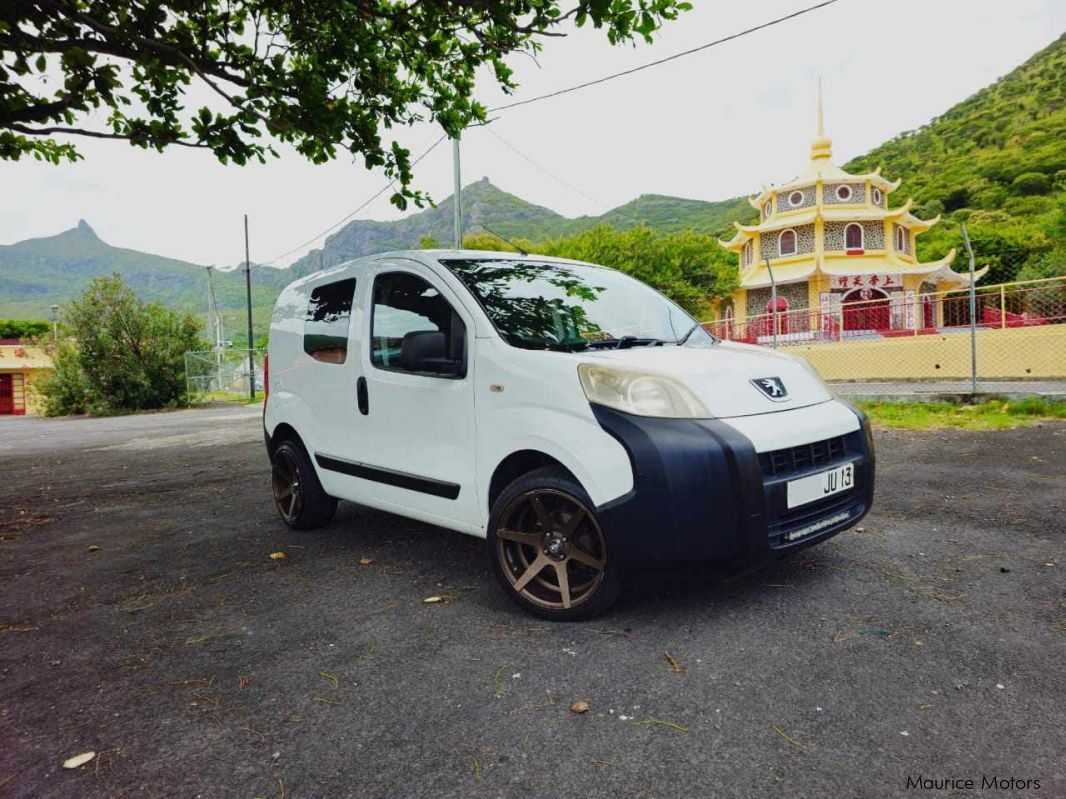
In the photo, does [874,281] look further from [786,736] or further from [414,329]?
[786,736]

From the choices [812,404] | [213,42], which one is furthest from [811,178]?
[812,404]

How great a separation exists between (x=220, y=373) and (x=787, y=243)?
2716 centimetres

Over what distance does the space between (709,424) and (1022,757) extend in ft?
4.45

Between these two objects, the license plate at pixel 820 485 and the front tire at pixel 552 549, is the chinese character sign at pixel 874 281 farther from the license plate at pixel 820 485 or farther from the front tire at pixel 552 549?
the front tire at pixel 552 549

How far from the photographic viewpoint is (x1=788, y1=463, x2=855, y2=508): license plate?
2.68m

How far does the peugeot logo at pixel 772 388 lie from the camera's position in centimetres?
285

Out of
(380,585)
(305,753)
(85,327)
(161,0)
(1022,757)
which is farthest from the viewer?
(85,327)

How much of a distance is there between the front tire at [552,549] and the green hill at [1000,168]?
1421 inches

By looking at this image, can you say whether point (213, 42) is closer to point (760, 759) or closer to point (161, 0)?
point (161, 0)

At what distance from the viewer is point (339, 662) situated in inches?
101

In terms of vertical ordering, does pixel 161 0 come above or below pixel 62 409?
above

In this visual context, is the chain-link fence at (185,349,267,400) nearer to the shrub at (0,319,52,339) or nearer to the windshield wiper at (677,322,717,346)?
the windshield wiper at (677,322,717,346)

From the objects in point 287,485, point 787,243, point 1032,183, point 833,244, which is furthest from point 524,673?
point 1032,183

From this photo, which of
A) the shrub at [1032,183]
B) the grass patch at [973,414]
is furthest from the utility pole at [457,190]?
the shrub at [1032,183]
